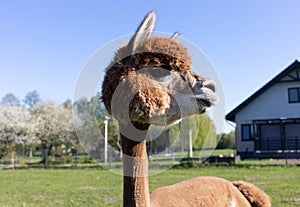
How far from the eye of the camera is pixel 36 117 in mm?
46250

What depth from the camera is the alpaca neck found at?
2676 millimetres

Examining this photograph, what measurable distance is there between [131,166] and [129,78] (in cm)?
68

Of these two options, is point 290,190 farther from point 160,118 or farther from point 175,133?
point 160,118

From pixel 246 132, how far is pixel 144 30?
2746 centimetres

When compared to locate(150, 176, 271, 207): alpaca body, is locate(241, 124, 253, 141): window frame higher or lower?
higher

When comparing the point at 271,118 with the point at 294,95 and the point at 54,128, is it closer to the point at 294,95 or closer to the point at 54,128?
the point at 294,95

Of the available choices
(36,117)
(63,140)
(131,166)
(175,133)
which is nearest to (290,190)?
(175,133)

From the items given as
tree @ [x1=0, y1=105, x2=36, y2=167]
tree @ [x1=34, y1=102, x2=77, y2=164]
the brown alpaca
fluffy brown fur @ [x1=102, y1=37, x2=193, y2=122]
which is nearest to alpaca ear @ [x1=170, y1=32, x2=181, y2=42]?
the brown alpaca

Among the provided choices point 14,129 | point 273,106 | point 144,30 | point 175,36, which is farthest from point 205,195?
point 14,129

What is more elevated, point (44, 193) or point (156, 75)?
point (156, 75)

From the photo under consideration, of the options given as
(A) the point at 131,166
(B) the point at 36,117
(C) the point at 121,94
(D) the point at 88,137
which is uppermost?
(B) the point at 36,117

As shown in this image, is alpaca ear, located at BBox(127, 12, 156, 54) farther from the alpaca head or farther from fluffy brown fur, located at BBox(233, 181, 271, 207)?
fluffy brown fur, located at BBox(233, 181, 271, 207)

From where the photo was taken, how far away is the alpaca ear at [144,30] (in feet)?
8.49

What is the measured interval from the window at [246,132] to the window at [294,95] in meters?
3.76
